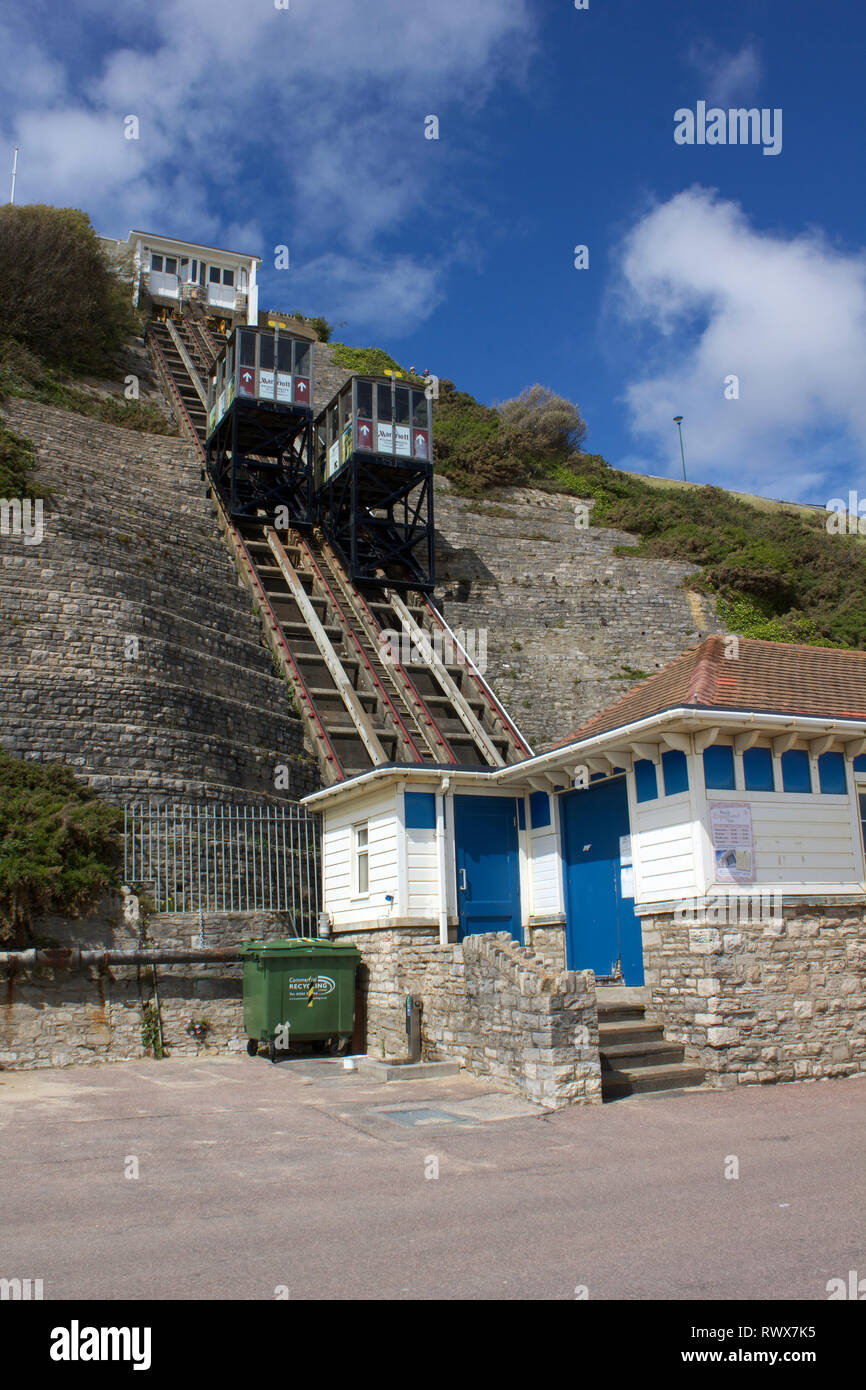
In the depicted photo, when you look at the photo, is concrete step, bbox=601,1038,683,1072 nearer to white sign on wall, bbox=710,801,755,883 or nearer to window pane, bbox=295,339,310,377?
white sign on wall, bbox=710,801,755,883

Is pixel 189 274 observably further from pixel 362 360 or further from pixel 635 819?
pixel 635 819

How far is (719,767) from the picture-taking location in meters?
10.7

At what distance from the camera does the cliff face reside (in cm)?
2408

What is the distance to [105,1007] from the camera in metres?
12.3

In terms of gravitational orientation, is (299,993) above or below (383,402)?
below

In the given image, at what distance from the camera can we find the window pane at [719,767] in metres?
10.6

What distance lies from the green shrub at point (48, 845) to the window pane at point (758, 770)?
7.87 metres

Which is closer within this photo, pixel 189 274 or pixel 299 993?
pixel 299 993

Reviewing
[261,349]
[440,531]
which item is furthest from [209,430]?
[440,531]

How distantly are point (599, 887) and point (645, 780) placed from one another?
5.58ft

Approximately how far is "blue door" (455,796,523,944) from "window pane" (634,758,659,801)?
261cm

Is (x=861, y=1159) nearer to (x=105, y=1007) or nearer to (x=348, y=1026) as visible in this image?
(x=348, y=1026)

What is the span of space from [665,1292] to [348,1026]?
832cm

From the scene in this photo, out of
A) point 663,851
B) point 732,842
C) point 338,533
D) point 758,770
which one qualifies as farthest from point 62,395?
point 732,842
